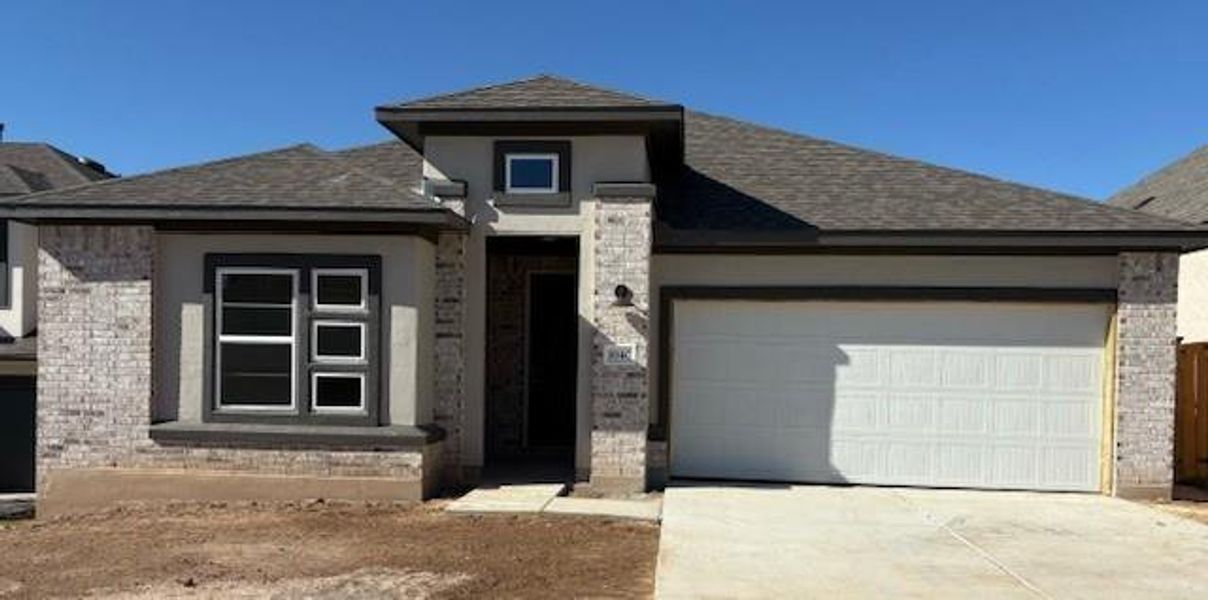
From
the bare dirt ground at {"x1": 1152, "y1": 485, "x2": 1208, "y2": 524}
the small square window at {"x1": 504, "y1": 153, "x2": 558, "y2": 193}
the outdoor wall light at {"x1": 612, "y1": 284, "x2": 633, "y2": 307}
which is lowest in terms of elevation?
the bare dirt ground at {"x1": 1152, "y1": 485, "x2": 1208, "y2": 524}

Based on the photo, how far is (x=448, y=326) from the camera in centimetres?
1122

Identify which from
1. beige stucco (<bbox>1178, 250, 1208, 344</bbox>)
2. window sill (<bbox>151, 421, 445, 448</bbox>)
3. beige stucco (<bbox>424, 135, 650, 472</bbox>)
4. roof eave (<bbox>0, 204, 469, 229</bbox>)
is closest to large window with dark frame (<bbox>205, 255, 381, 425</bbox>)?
window sill (<bbox>151, 421, 445, 448</bbox>)

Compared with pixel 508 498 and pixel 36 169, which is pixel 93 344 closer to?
pixel 508 498

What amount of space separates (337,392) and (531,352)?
4.13 meters

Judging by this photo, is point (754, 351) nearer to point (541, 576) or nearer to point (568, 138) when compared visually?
point (568, 138)

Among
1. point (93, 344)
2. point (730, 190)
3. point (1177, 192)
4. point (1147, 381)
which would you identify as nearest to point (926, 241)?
point (730, 190)

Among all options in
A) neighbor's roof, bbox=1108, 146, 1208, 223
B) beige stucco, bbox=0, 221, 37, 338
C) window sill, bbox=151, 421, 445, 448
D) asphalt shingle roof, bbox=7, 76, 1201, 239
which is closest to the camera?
window sill, bbox=151, 421, 445, 448

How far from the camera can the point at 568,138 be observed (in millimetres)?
11125

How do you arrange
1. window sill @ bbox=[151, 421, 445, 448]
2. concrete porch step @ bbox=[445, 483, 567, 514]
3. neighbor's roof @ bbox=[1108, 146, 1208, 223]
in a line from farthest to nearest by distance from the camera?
1. neighbor's roof @ bbox=[1108, 146, 1208, 223]
2. window sill @ bbox=[151, 421, 445, 448]
3. concrete porch step @ bbox=[445, 483, 567, 514]

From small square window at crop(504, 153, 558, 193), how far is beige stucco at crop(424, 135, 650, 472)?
23 cm

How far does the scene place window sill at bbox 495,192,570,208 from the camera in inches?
440

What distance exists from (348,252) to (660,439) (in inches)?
176

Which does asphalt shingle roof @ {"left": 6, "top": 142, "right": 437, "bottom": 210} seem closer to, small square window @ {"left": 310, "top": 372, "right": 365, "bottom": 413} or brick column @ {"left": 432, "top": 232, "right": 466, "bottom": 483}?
brick column @ {"left": 432, "top": 232, "right": 466, "bottom": 483}

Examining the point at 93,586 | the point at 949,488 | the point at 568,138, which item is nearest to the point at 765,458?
the point at 949,488
